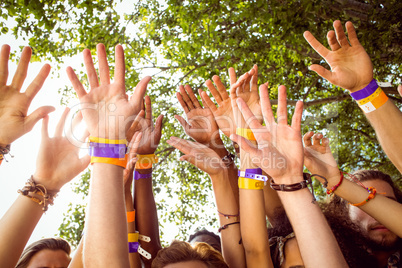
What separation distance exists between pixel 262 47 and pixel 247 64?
0.33 metres

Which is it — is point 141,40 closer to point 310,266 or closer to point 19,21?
point 19,21

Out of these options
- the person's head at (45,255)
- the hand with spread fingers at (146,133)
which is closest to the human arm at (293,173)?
the hand with spread fingers at (146,133)

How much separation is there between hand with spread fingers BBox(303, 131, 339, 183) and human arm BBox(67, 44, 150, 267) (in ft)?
3.86

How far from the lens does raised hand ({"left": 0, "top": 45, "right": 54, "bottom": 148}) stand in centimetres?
173

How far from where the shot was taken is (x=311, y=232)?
1.41 m

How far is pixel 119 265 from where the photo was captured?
134 cm

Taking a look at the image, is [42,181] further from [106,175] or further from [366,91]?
[366,91]

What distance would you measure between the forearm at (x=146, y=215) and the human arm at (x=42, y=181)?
0.64 metres

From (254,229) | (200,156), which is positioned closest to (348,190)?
(254,229)

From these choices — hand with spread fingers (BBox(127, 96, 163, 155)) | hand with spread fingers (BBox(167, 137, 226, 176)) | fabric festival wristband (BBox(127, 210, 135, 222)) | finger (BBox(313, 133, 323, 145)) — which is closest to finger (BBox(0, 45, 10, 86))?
hand with spread fingers (BBox(127, 96, 163, 155))

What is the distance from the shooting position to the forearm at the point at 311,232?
137cm

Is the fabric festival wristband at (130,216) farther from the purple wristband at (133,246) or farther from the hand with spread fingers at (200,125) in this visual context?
the hand with spread fingers at (200,125)

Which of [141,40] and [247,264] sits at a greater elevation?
[141,40]

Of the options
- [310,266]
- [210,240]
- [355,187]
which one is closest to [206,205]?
[210,240]
